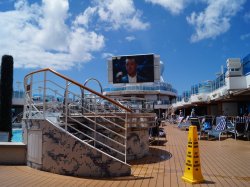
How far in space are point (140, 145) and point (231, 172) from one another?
282cm

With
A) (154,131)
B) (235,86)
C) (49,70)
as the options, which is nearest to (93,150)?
(49,70)

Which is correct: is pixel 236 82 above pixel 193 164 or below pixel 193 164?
above

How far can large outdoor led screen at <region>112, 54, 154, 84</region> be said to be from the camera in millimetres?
29797

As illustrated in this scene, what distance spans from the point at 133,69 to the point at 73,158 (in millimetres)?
24642

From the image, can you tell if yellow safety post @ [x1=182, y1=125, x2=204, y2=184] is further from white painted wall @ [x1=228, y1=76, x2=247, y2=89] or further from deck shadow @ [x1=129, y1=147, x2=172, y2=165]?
white painted wall @ [x1=228, y1=76, x2=247, y2=89]

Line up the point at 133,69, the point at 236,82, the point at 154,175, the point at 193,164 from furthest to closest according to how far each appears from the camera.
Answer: the point at 133,69 < the point at 236,82 < the point at 154,175 < the point at 193,164

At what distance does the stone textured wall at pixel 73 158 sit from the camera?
6.23 m

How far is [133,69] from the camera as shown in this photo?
3059 cm

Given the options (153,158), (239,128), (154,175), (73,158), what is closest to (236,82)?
(239,128)

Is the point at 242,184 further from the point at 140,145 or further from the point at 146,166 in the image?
the point at 140,145

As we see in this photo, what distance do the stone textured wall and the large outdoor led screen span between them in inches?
910

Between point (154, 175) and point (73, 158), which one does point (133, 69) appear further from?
point (73, 158)

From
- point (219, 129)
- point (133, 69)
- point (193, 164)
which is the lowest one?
point (193, 164)

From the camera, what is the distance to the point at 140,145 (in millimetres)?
8883
